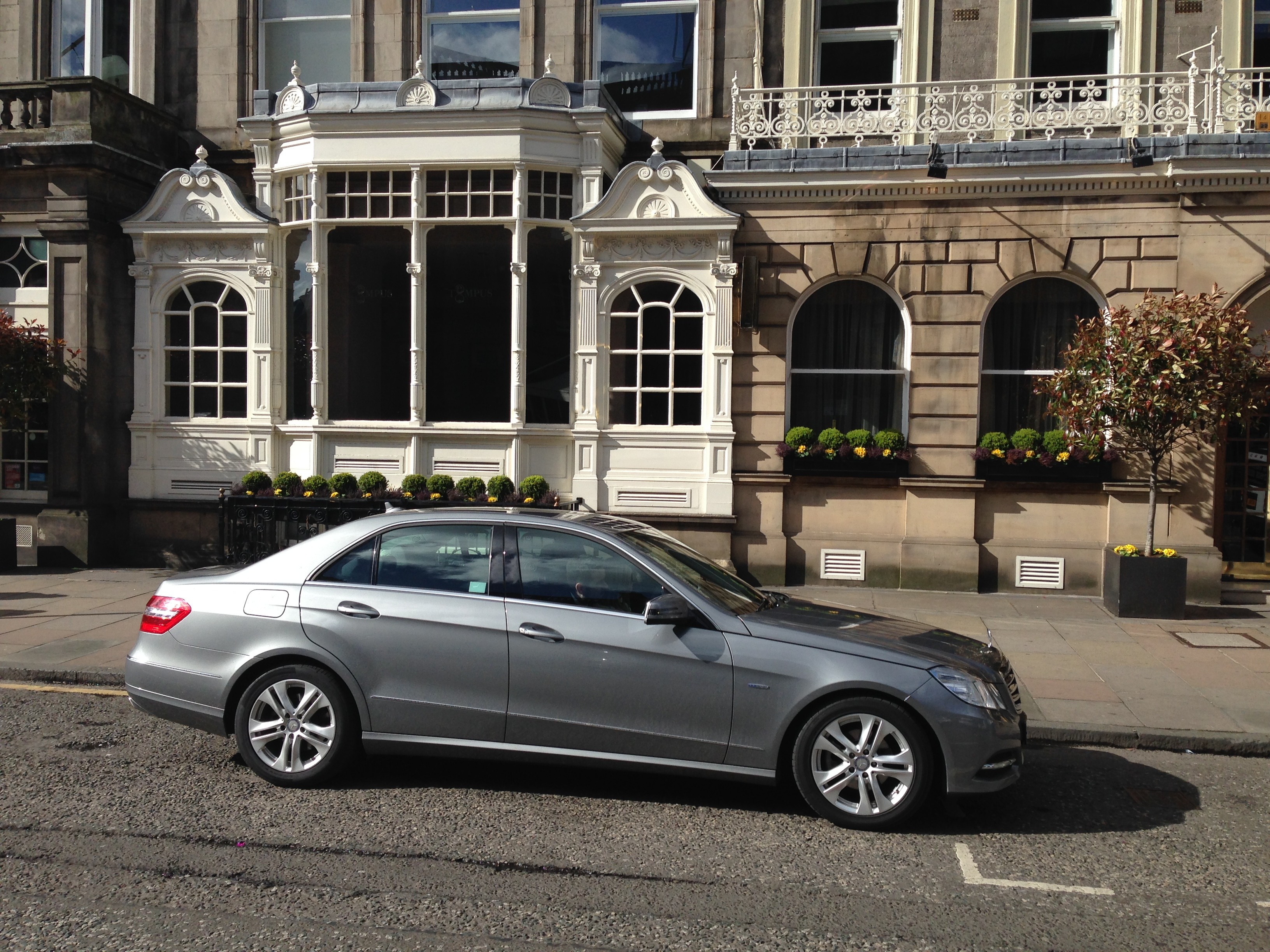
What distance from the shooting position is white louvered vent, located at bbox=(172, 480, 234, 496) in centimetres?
1395

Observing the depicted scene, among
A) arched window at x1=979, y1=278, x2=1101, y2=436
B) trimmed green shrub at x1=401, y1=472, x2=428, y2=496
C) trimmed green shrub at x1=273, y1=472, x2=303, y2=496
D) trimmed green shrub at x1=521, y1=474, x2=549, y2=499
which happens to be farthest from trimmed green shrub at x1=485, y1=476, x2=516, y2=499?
arched window at x1=979, y1=278, x2=1101, y2=436

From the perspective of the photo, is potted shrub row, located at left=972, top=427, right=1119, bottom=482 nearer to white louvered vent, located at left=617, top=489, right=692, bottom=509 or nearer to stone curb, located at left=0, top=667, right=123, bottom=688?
white louvered vent, located at left=617, top=489, right=692, bottom=509

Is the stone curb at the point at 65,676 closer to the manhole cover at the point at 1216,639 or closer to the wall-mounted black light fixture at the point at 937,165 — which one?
the manhole cover at the point at 1216,639

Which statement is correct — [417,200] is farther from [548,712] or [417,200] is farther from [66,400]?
[548,712]

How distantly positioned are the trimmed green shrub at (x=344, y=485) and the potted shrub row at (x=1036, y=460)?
767 centimetres

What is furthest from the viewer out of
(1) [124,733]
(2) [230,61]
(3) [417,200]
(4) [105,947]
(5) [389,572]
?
(2) [230,61]

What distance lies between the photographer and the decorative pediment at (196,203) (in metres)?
13.7

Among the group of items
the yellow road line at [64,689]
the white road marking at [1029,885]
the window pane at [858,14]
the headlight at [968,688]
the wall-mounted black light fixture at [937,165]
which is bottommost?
the yellow road line at [64,689]

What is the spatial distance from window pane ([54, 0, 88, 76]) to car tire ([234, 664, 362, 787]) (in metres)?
13.4

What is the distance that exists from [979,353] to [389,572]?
9.05 m

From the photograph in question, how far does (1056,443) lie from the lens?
1228 centimetres

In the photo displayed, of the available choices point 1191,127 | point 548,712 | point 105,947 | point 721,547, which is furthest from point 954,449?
point 105,947

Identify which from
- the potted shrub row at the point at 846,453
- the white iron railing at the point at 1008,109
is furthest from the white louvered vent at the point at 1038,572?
the white iron railing at the point at 1008,109

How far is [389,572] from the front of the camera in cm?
588
